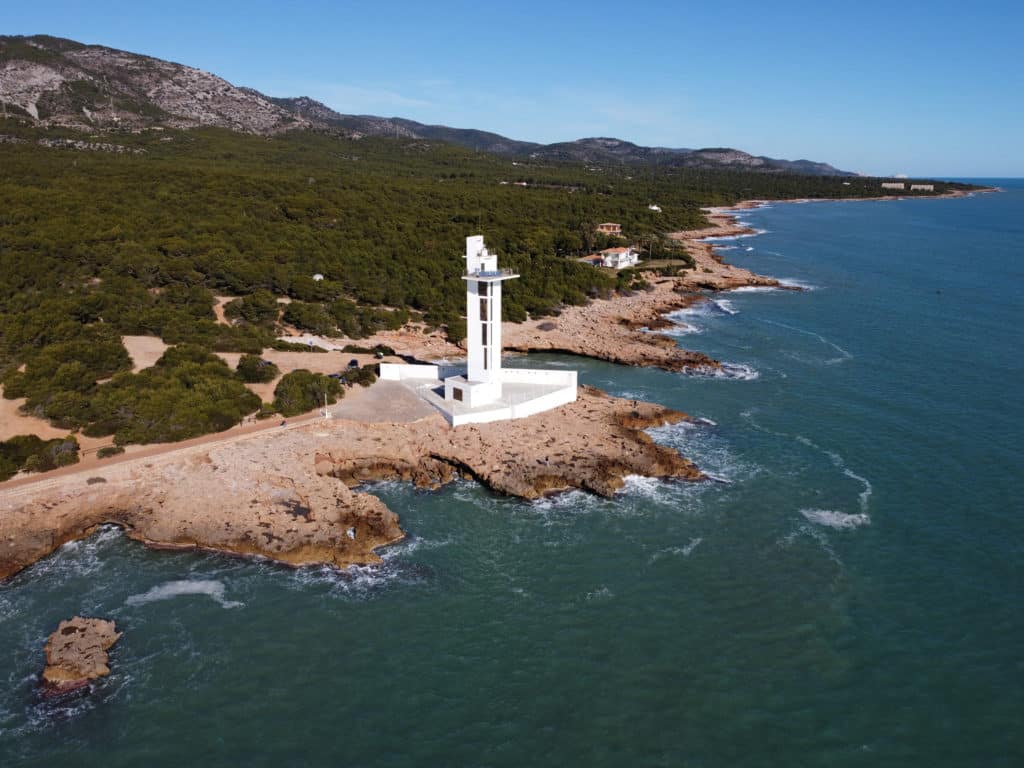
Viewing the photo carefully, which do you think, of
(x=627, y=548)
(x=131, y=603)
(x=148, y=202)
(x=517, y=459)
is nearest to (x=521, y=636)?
(x=627, y=548)


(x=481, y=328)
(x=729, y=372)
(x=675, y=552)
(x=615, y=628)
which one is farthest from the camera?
(x=729, y=372)

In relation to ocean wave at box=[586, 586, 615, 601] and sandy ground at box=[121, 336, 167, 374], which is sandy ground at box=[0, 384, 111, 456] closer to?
sandy ground at box=[121, 336, 167, 374]

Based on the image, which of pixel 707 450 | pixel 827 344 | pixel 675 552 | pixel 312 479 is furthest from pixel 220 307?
pixel 827 344

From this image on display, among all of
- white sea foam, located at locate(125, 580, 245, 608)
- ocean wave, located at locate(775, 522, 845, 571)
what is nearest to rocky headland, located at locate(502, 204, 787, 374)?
ocean wave, located at locate(775, 522, 845, 571)

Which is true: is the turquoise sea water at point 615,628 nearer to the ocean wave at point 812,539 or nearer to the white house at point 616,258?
the ocean wave at point 812,539

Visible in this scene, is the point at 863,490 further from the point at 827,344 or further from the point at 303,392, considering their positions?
the point at 303,392

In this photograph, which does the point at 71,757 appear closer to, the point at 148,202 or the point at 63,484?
the point at 63,484
